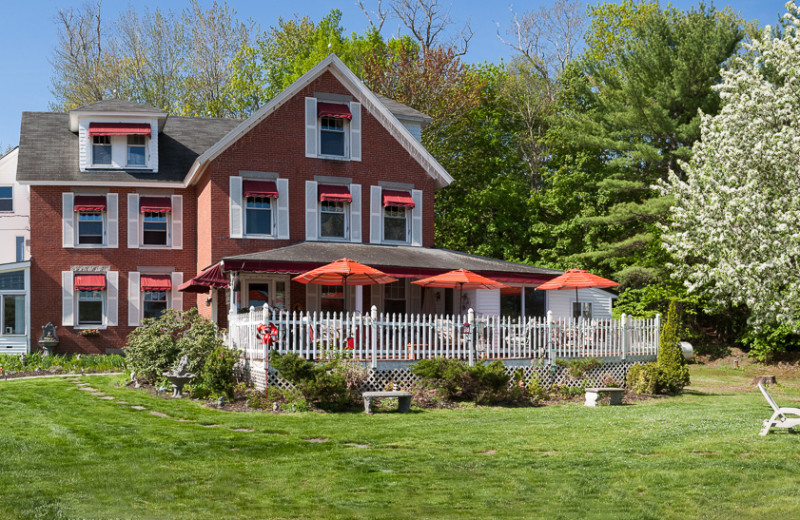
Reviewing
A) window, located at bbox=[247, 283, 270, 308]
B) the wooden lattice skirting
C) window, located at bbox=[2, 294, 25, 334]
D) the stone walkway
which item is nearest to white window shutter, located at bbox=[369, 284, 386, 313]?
window, located at bbox=[247, 283, 270, 308]

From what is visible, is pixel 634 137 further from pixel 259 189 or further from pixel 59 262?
pixel 59 262

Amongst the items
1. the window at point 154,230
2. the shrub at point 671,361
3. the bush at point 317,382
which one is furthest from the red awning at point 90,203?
the shrub at point 671,361

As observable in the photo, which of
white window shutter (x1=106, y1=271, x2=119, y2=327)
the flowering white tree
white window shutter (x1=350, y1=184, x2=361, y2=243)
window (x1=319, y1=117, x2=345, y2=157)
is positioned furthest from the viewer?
white window shutter (x1=106, y1=271, x2=119, y2=327)

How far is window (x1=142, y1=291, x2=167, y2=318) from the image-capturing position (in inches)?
1089

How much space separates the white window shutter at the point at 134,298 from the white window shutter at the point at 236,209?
5002 millimetres

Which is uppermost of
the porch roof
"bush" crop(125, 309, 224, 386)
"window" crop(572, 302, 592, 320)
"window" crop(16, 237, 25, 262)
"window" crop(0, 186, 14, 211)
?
"window" crop(0, 186, 14, 211)

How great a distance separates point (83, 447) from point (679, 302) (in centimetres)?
2742

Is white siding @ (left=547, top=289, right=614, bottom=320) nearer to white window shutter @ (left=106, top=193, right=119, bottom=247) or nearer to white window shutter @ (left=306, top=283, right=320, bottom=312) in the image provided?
white window shutter @ (left=306, top=283, right=320, bottom=312)

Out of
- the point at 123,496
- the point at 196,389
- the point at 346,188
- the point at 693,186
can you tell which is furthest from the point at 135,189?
the point at 123,496

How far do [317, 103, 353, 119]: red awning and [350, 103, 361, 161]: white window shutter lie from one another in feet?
0.89

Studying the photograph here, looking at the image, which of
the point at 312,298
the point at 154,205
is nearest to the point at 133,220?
the point at 154,205

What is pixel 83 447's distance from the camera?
1044 cm

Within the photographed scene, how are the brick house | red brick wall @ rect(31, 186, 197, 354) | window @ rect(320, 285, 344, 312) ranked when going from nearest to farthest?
the brick house → window @ rect(320, 285, 344, 312) → red brick wall @ rect(31, 186, 197, 354)

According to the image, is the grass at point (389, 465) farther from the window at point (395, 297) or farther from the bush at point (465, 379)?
the window at point (395, 297)
